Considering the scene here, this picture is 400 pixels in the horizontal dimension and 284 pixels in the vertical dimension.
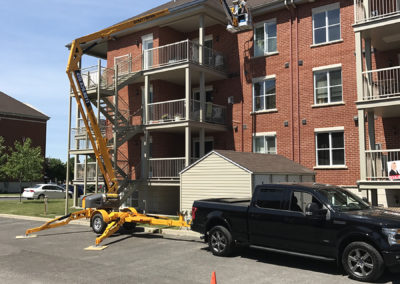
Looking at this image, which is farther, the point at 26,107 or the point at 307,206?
the point at 26,107

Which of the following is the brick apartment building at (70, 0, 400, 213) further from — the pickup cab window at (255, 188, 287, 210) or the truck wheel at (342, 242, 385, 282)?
the truck wheel at (342, 242, 385, 282)

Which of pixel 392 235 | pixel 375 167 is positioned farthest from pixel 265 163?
pixel 392 235

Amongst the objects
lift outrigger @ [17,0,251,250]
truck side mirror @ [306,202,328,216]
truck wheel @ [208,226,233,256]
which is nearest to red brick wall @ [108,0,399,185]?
lift outrigger @ [17,0,251,250]

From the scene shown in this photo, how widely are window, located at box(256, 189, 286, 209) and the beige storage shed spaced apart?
4312mm

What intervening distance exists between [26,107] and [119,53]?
40.9m

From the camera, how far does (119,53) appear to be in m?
25.2

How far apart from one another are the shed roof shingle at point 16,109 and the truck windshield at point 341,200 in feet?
179

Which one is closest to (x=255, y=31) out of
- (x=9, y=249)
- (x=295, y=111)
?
(x=295, y=111)

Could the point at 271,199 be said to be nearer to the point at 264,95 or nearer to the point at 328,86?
the point at 328,86

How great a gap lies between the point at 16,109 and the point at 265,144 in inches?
1897

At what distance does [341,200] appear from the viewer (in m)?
9.04

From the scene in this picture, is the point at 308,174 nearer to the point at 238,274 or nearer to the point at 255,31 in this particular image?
the point at 255,31

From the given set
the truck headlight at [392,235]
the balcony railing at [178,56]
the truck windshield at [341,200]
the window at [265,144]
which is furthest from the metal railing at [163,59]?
the truck headlight at [392,235]

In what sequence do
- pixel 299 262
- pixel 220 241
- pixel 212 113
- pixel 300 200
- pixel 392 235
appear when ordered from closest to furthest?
pixel 392 235 < pixel 300 200 < pixel 299 262 < pixel 220 241 < pixel 212 113
